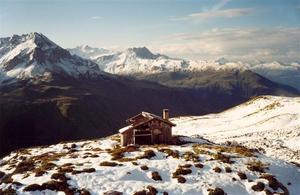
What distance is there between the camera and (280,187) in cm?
4881

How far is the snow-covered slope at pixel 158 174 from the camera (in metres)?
44.6

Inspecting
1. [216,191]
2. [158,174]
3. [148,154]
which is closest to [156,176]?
[158,174]

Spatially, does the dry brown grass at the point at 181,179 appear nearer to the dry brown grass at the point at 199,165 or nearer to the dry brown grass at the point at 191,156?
the dry brown grass at the point at 199,165

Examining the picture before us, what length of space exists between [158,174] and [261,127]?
5079 cm

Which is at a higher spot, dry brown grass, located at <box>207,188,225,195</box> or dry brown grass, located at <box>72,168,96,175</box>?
dry brown grass, located at <box>72,168,96,175</box>

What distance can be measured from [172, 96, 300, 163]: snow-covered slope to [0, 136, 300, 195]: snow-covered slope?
16.4m

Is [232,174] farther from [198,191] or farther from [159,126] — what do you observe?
[159,126]

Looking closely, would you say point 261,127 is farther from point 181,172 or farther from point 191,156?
point 181,172

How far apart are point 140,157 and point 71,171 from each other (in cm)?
1075

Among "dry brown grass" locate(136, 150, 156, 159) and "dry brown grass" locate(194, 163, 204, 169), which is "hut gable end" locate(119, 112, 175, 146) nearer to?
"dry brown grass" locate(136, 150, 156, 159)

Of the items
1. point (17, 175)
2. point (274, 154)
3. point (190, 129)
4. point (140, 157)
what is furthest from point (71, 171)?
point (190, 129)

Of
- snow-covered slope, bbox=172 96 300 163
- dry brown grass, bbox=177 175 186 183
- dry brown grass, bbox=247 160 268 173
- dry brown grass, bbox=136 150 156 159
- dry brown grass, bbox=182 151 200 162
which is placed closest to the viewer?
dry brown grass, bbox=177 175 186 183

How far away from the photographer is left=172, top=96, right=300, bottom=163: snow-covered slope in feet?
250

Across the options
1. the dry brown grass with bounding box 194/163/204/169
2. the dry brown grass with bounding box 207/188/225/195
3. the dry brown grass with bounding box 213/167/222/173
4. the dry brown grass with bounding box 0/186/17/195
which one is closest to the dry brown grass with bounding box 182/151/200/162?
the dry brown grass with bounding box 194/163/204/169
